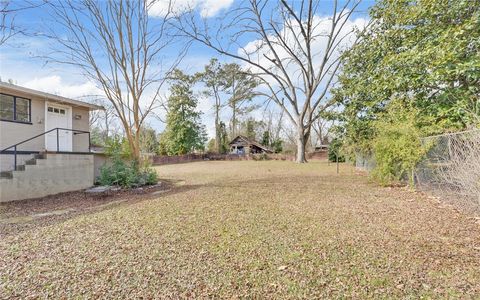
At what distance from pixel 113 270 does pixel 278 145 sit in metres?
40.1

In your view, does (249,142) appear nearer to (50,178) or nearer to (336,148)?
(336,148)

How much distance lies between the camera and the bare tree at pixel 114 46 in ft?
32.1

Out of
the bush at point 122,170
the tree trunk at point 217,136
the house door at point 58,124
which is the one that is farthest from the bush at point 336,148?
the tree trunk at point 217,136

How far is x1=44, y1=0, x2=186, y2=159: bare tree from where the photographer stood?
979 centimetres

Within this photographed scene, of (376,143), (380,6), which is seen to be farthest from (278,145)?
(376,143)

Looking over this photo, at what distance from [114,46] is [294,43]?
54.5 feet

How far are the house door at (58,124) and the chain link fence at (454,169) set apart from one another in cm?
1246

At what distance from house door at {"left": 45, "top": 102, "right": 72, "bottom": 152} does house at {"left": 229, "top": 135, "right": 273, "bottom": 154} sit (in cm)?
3099

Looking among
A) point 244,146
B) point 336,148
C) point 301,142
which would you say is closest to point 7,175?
point 336,148

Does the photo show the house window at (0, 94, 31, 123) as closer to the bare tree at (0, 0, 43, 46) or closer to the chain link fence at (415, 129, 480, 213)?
the bare tree at (0, 0, 43, 46)

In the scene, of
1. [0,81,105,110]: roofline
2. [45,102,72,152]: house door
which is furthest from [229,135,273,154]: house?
[45,102,72,152]: house door

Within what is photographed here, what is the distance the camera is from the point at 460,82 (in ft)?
26.8

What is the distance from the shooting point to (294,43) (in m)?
22.6

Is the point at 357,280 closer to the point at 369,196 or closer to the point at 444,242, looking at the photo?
the point at 444,242
